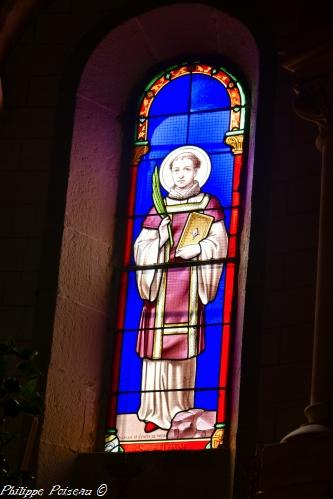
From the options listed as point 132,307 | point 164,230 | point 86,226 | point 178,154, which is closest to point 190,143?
point 178,154

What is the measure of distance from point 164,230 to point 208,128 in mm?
751

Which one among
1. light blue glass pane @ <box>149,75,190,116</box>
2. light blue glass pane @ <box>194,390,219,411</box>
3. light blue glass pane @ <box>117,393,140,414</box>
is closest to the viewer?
light blue glass pane @ <box>194,390,219,411</box>

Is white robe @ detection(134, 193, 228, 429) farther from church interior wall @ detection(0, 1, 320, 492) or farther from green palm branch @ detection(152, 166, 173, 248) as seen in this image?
church interior wall @ detection(0, 1, 320, 492)

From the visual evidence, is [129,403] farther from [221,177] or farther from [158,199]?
[221,177]

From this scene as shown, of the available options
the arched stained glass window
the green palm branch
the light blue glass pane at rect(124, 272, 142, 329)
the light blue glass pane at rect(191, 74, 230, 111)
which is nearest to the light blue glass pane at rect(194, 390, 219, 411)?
the arched stained glass window

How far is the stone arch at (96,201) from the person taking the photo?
841 centimetres

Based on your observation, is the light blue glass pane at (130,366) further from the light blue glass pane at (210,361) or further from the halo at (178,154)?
the halo at (178,154)

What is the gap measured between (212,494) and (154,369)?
40.3 inches

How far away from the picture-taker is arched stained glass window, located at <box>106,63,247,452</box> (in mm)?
8453

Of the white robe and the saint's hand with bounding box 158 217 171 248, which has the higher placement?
the saint's hand with bounding box 158 217 171 248

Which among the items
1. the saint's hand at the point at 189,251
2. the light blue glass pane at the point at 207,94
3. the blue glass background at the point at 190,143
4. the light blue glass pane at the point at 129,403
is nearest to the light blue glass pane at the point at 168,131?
the blue glass background at the point at 190,143

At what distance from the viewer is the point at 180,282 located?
347 inches

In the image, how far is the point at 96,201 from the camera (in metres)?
9.10

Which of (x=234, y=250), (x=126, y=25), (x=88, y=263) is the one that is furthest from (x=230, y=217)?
(x=126, y=25)
